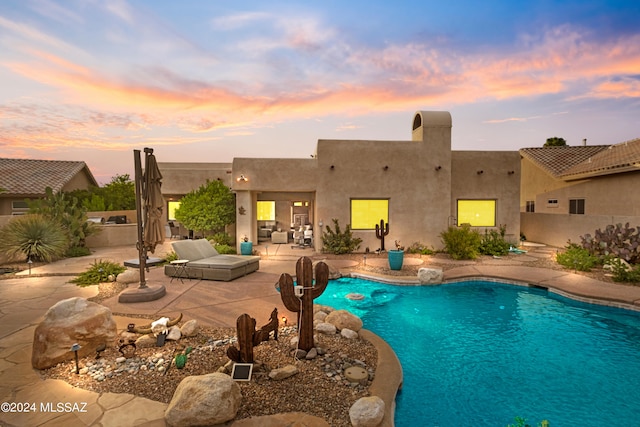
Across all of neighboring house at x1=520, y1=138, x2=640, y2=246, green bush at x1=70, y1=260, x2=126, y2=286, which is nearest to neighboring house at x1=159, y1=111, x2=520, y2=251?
green bush at x1=70, y1=260, x2=126, y2=286

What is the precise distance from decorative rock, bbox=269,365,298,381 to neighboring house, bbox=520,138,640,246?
1444 cm

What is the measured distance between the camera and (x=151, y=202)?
277 inches

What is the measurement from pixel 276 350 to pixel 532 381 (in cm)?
379

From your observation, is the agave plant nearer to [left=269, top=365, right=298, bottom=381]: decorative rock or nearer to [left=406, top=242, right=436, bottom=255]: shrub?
[left=269, top=365, right=298, bottom=381]: decorative rock

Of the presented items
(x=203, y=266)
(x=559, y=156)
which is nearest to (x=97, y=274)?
(x=203, y=266)

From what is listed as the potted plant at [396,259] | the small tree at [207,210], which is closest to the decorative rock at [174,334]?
the potted plant at [396,259]

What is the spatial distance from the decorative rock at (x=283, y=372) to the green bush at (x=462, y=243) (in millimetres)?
10062

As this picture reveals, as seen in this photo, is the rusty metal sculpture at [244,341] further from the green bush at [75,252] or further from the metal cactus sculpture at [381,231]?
the green bush at [75,252]

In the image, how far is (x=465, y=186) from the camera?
48.2ft

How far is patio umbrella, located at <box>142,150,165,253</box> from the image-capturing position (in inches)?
273

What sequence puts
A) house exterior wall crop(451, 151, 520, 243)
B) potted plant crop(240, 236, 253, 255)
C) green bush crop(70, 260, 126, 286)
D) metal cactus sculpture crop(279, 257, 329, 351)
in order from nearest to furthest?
metal cactus sculpture crop(279, 257, 329, 351)
green bush crop(70, 260, 126, 286)
potted plant crop(240, 236, 253, 255)
house exterior wall crop(451, 151, 520, 243)

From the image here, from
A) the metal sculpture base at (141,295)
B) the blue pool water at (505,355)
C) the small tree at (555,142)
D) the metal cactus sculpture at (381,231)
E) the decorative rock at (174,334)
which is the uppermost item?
the small tree at (555,142)

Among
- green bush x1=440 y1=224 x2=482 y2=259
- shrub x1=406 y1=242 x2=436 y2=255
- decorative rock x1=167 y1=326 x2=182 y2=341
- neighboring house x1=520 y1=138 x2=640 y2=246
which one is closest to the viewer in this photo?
decorative rock x1=167 y1=326 x2=182 y2=341

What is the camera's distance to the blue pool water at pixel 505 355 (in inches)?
156
